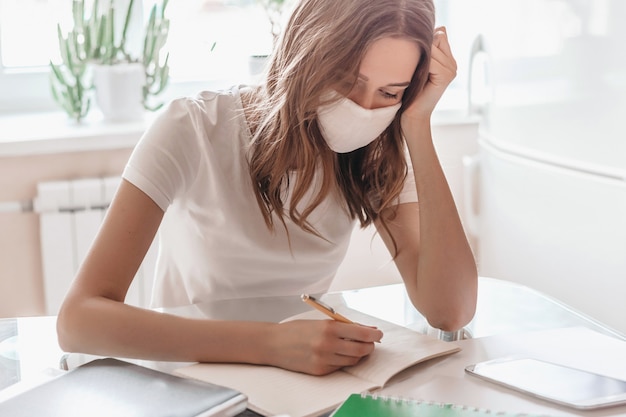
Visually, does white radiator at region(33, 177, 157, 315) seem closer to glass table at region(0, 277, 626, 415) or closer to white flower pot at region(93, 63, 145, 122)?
white flower pot at region(93, 63, 145, 122)

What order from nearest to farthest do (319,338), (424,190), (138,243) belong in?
1. (319,338)
2. (138,243)
3. (424,190)

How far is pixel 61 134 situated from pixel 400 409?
5.16 feet

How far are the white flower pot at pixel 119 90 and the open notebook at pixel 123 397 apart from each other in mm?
1504

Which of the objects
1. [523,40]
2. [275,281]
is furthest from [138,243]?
[523,40]

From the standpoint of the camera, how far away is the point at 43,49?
243cm

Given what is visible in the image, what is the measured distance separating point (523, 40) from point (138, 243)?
1.18 meters

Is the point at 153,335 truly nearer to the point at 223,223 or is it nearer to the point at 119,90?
the point at 223,223

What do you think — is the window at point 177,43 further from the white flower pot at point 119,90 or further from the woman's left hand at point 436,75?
the woman's left hand at point 436,75

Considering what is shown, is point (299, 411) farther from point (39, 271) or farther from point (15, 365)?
point (39, 271)

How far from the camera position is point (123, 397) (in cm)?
82

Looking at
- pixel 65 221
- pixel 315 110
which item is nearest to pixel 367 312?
pixel 315 110

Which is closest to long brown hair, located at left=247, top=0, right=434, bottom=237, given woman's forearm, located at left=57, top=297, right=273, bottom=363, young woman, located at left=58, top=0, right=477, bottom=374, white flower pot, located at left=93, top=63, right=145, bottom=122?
young woman, located at left=58, top=0, right=477, bottom=374

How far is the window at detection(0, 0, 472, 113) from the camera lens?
239 centimetres

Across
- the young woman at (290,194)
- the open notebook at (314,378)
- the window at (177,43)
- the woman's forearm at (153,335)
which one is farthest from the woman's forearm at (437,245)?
the window at (177,43)
